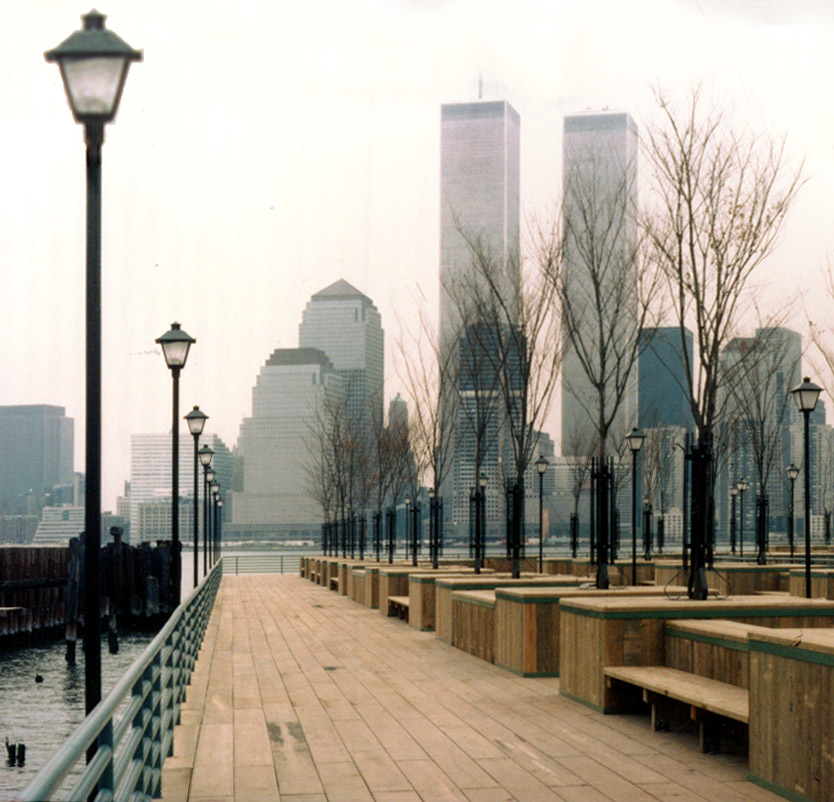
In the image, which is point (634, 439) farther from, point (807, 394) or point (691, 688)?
point (691, 688)

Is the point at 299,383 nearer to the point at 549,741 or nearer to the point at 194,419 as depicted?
the point at 194,419

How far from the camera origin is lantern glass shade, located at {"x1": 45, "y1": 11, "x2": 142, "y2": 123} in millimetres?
6328

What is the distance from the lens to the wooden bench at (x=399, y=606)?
22938mm

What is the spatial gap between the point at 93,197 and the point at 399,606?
17.2 metres

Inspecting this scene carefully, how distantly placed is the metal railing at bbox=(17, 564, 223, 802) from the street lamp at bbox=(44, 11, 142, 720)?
1.33 feet

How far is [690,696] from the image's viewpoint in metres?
8.52

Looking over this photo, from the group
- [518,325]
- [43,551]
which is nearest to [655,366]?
[43,551]

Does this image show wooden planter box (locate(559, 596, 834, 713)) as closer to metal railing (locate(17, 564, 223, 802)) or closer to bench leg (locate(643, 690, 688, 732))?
bench leg (locate(643, 690, 688, 732))

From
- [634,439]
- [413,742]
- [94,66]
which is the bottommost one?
[413,742]

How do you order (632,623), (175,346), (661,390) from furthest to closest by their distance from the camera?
(661,390) → (175,346) → (632,623)

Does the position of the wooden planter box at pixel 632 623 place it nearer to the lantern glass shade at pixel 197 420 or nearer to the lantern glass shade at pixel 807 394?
the lantern glass shade at pixel 807 394

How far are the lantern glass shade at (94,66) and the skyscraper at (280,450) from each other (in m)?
153

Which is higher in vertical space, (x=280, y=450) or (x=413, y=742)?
(x=280, y=450)

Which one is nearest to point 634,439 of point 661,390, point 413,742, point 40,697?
point 40,697
